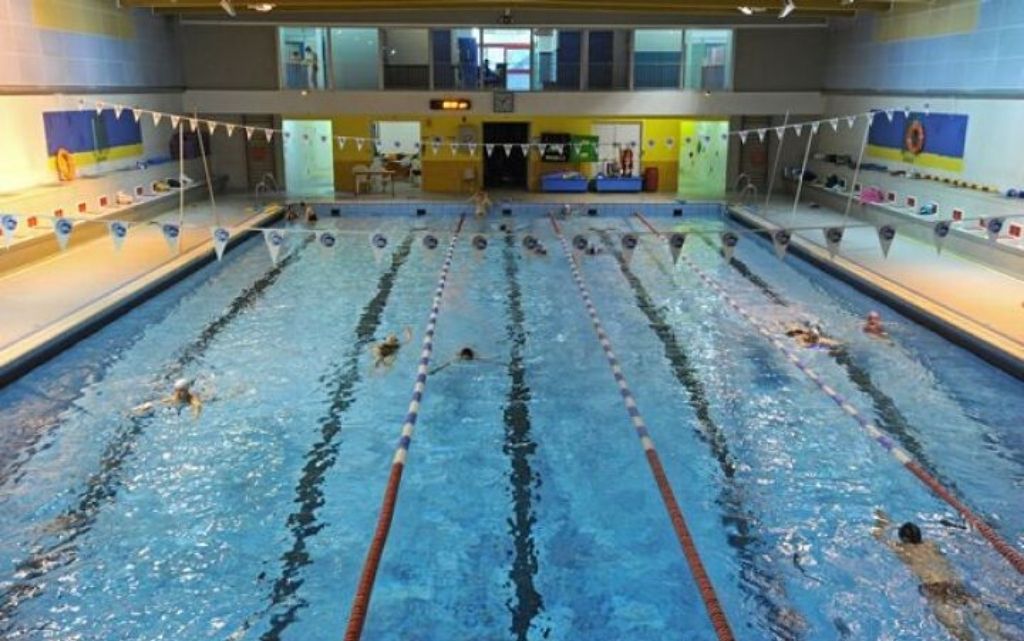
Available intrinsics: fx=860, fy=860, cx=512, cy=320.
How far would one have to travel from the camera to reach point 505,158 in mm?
21953

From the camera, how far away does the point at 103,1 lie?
15055 mm

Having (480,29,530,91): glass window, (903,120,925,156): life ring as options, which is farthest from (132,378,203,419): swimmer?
(480,29,530,91): glass window

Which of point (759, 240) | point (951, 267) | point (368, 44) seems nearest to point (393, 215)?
point (368, 44)

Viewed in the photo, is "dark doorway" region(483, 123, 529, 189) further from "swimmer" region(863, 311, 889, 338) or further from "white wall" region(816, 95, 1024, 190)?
"swimmer" region(863, 311, 889, 338)

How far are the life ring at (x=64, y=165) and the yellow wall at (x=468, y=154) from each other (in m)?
8.06

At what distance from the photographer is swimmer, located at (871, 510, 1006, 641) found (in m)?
4.29

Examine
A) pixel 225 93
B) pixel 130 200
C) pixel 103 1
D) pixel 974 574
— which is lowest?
pixel 974 574

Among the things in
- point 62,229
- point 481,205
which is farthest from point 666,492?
point 481,205

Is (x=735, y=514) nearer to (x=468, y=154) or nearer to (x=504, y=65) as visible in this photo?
(x=504, y=65)

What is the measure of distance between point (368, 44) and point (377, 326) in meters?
11.9

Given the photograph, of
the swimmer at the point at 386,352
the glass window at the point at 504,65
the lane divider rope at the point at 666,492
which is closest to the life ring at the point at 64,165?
the swimmer at the point at 386,352

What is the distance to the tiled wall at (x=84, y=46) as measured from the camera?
12047 millimetres

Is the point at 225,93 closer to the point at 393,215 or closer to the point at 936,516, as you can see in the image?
the point at 393,215

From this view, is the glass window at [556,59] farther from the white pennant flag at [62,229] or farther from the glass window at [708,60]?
the white pennant flag at [62,229]
